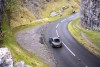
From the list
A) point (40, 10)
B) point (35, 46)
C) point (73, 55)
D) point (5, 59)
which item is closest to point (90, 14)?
point (40, 10)

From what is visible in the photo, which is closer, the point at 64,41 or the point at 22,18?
the point at 64,41

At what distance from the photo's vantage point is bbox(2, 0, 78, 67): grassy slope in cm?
3281

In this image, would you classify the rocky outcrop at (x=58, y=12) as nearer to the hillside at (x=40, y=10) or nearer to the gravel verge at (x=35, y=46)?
the hillside at (x=40, y=10)

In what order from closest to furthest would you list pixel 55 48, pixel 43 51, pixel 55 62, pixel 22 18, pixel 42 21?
1. pixel 55 62
2. pixel 43 51
3. pixel 55 48
4. pixel 22 18
5. pixel 42 21

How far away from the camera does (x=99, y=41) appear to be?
162 ft

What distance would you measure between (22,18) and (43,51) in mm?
26358

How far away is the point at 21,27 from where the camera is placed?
55.9 meters

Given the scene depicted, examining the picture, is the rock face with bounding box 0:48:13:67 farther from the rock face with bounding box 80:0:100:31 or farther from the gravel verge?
the rock face with bounding box 80:0:100:31

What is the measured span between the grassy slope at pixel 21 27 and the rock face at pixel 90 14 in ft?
45.1

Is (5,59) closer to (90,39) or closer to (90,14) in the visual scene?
(90,39)

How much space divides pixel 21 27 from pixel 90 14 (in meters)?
21.3

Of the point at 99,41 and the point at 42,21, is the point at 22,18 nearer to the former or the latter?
the point at 42,21

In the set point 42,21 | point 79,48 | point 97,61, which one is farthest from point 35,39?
point 42,21

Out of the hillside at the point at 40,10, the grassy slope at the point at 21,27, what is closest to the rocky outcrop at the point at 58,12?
the hillside at the point at 40,10
